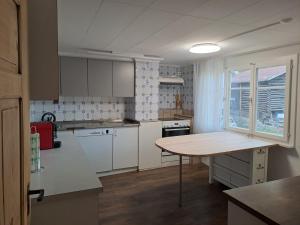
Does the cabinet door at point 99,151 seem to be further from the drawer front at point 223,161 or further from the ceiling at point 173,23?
the drawer front at point 223,161

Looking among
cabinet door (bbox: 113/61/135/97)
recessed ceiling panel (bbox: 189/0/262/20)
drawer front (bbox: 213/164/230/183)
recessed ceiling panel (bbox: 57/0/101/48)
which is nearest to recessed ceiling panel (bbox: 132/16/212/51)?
recessed ceiling panel (bbox: 189/0/262/20)

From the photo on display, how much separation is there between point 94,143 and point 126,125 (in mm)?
669

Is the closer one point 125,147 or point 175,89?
point 125,147

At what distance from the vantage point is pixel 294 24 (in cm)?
217

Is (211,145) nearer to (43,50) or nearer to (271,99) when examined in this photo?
(271,99)

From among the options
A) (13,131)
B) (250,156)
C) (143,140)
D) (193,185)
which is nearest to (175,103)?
(143,140)

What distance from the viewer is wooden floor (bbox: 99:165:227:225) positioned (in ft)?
8.37

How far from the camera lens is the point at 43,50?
1.26 m

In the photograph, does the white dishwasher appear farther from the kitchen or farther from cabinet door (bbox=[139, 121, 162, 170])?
cabinet door (bbox=[139, 121, 162, 170])

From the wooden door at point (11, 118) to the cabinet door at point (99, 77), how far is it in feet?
10.8

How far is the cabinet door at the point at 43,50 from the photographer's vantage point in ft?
4.06

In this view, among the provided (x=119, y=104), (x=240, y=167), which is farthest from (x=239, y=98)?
(x=119, y=104)

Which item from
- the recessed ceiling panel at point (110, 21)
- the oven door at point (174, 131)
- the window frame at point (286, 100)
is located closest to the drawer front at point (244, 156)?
the window frame at point (286, 100)

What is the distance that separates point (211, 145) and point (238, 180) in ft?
2.63
